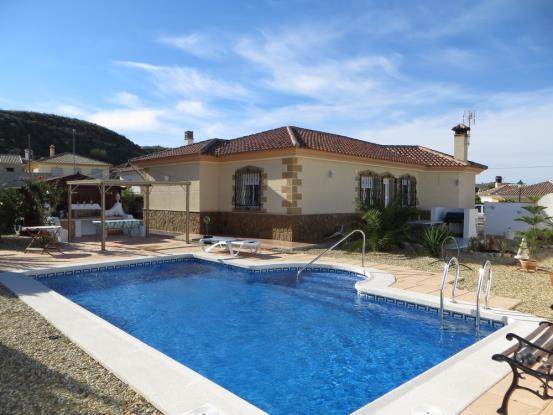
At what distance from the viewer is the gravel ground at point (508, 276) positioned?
7.75 m

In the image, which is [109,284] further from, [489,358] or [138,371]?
[489,358]

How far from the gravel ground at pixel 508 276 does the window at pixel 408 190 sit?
7.40 m

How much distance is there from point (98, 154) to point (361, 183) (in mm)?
63492

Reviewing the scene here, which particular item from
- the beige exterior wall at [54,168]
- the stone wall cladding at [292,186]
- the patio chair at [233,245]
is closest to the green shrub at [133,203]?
the patio chair at [233,245]

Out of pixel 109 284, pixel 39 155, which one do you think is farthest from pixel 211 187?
pixel 39 155

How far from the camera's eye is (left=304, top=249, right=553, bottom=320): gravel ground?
7.75 meters

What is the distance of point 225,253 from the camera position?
44.2 feet

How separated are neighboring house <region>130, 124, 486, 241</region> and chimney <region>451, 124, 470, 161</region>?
5 centimetres

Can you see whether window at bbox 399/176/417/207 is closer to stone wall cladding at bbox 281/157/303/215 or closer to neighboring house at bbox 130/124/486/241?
neighboring house at bbox 130/124/486/241

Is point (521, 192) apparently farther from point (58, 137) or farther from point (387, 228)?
point (58, 137)

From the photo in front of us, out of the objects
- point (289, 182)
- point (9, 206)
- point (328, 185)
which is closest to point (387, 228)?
point (328, 185)

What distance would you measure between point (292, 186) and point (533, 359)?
1197 centimetres

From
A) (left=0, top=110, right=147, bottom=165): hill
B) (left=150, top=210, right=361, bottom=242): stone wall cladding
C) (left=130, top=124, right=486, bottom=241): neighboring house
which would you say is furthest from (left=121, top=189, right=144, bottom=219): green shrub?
(left=0, top=110, right=147, bottom=165): hill

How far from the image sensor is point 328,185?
56.0 ft
